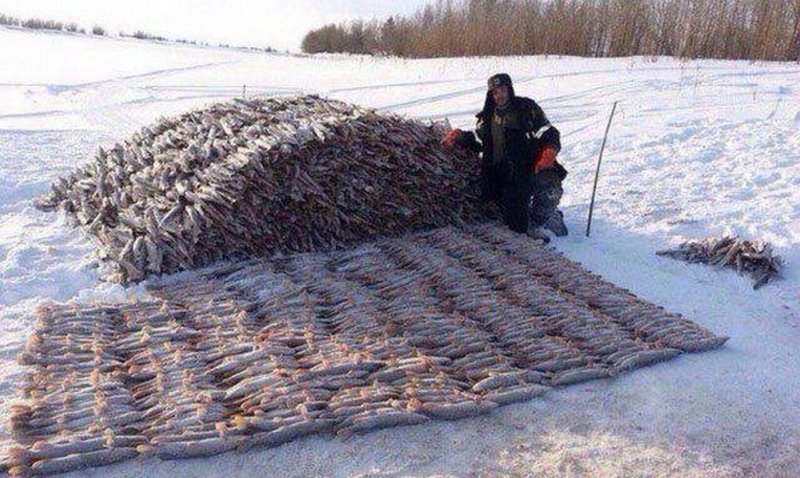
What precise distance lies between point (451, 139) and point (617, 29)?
12.4m

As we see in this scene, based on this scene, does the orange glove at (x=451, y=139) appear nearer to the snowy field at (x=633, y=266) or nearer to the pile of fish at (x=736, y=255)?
the snowy field at (x=633, y=266)

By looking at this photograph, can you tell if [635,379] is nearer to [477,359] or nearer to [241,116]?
[477,359]

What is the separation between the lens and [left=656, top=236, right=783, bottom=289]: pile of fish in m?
5.35

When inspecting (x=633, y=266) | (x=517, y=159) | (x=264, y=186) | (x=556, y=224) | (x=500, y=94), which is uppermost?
(x=500, y=94)

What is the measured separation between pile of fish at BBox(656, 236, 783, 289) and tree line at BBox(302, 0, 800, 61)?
33.8 feet

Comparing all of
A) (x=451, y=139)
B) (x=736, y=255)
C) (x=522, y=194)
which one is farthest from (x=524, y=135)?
(x=736, y=255)

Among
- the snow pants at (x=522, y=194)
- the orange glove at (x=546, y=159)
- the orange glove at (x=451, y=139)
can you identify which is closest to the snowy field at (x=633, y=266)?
the snow pants at (x=522, y=194)

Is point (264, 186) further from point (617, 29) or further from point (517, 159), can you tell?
point (617, 29)

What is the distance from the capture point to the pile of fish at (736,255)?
535 cm

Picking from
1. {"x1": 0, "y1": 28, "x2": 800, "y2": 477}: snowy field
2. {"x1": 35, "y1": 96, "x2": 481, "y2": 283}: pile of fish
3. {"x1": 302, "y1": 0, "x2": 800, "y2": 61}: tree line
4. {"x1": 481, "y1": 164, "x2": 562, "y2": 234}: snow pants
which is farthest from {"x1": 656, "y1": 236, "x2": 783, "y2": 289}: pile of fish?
{"x1": 302, "y1": 0, "x2": 800, "y2": 61}: tree line

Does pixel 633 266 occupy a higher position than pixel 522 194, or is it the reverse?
pixel 522 194

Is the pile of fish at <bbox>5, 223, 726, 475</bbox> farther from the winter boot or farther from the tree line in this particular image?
the tree line

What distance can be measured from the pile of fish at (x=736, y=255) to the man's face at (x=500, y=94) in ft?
5.84

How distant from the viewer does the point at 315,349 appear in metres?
3.93
